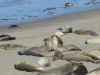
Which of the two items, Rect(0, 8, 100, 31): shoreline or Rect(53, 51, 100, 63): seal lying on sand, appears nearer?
Rect(53, 51, 100, 63): seal lying on sand

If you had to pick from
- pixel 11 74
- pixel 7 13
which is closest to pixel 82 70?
pixel 11 74

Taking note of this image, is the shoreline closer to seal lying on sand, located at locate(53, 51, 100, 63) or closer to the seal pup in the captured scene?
seal lying on sand, located at locate(53, 51, 100, 63)

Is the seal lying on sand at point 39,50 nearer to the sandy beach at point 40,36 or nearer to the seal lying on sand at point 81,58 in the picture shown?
the sandy beach at point 40,36

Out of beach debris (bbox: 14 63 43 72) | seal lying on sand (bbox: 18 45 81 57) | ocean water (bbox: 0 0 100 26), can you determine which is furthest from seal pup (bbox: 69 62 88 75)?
ocean water (bbox: 0 0 100 26)

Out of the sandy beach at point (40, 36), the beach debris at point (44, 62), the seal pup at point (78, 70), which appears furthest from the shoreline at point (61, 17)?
the seal pup at point (78, 70)

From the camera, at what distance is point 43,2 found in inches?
794

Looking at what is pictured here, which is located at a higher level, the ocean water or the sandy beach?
the sandy beach

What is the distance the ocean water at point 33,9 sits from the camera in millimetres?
16422

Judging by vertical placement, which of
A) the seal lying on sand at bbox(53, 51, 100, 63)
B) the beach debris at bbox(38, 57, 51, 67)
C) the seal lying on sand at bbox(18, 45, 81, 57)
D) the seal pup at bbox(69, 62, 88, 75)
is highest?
the seal pup at bbox(69, 62, 88, 75)

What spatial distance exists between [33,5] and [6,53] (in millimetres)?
10761

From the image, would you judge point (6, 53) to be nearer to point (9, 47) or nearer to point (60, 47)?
point (9, 47)

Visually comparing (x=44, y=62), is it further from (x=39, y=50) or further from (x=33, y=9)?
(x=33, y=9)

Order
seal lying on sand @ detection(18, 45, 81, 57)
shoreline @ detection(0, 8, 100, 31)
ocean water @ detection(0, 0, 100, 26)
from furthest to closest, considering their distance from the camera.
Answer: ocean water @ detection(0, 0, 100, 26) < shoreline @ detection(0, 8, 100, 31) < seal lying on sand @ detection(18, 45, 81, 57)

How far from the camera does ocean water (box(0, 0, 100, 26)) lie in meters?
16.4
